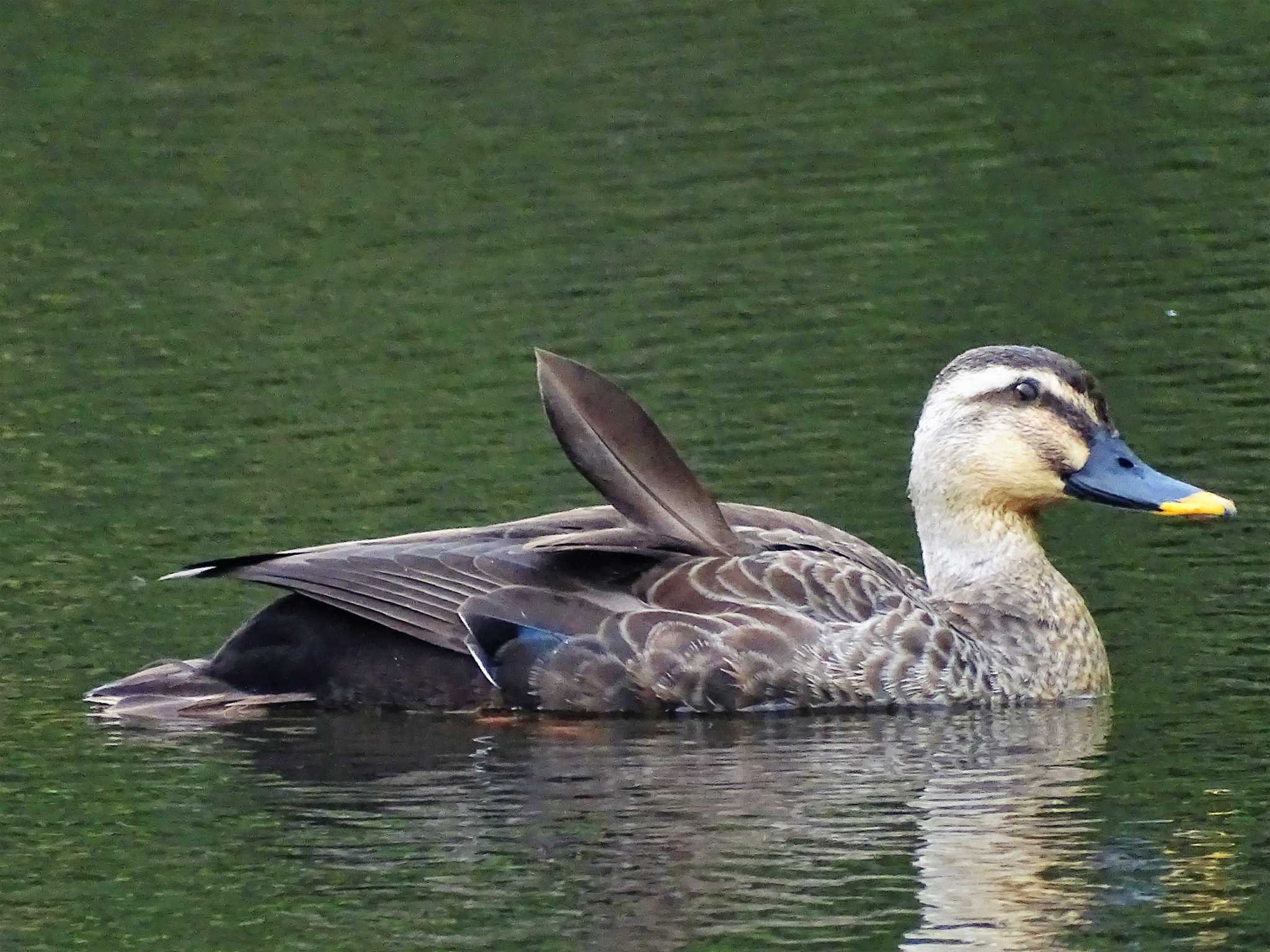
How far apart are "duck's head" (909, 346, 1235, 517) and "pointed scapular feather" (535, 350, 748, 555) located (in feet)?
3.52

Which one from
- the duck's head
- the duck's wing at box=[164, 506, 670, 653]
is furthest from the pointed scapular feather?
the duck's head

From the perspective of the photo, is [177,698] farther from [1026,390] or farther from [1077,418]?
[1077,418]

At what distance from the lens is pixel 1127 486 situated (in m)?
10.5

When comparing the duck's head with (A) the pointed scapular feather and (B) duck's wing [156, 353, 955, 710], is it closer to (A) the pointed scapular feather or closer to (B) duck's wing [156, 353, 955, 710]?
(B) duck's wing [156, 353, 955, 710]

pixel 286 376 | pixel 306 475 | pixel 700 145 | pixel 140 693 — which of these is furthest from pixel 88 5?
pixel 140 693

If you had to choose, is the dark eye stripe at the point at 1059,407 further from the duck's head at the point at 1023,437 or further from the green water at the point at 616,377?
the green water at the point at 616,377

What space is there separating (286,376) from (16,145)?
233 inches

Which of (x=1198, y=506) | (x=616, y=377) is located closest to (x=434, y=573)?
(x=1198, y=506)

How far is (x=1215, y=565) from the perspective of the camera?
11.2 metres

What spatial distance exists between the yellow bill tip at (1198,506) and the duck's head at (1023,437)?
119 mm

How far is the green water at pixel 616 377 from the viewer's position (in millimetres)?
8289

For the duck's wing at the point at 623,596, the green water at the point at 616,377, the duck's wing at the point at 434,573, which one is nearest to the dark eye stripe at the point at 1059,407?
the green water at the point at 616,377

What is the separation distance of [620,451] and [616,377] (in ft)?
13.4

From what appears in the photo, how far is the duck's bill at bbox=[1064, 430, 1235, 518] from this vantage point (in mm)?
10359
